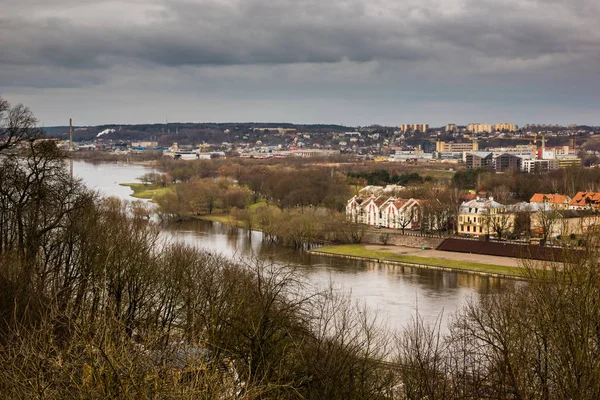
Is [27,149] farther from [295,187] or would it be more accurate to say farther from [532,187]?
[532,187]

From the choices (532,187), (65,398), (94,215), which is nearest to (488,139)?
(532,187)

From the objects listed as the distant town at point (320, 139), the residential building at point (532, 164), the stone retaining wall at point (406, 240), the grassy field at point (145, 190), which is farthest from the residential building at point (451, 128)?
the stone retaining wall at point (406, 240)

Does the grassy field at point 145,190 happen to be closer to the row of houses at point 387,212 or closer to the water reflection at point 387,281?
the row of houses at point 387,212

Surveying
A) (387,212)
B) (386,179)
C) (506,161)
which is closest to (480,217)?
(387,212)

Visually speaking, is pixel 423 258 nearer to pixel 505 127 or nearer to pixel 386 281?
pixel 386 281

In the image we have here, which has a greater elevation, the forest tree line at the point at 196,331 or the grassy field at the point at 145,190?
the forest tree line at the point at 196,331

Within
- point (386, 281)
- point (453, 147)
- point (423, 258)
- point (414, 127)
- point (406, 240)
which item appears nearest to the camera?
point (386, 281)
